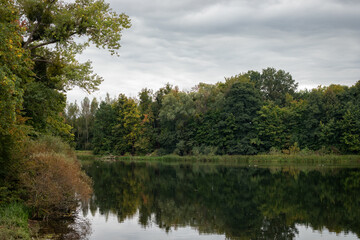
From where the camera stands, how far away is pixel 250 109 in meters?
70.2

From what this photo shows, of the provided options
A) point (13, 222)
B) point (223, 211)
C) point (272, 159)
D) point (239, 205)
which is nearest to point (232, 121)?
point (272, 159)

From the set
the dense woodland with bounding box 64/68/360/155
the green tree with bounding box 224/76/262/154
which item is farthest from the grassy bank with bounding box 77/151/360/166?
the green tree with bounding box 224/76/262/154

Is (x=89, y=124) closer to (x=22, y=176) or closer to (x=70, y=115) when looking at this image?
(x=70, y=115)

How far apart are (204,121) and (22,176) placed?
61.4m

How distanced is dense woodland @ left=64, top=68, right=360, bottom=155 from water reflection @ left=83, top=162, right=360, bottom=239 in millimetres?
31860

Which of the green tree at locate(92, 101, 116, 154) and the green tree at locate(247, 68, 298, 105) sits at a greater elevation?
the green tree at locate(247, 68, 298, 105)

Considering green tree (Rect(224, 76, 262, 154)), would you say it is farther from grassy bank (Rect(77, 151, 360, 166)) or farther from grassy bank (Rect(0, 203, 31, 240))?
grassy bank (Rect(0, 203, 31, 240))

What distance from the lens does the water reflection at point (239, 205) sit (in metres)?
16.1

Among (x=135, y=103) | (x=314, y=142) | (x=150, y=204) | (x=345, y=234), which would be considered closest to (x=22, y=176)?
(x=150, y=204)

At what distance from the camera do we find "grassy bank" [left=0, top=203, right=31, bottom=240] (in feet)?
35.9

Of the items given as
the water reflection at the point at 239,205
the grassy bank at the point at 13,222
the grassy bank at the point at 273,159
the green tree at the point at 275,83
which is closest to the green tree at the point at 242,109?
the grassy bank at the point at 273,159

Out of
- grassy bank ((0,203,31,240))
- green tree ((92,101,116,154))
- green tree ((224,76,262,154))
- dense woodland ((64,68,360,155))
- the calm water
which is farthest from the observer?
green tree ((92,101,116,154))

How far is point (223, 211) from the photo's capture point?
1936cm

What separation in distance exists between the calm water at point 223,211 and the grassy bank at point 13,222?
218cm
